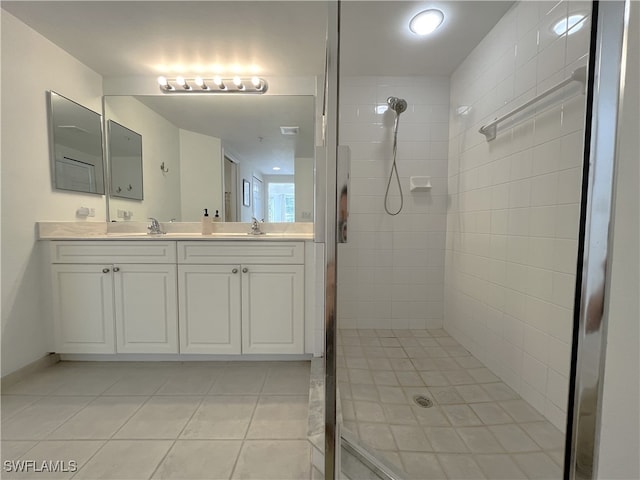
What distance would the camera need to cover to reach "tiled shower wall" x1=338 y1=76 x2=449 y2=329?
2111 mm

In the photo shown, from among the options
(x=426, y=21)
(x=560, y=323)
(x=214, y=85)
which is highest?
(x=426, y=21)

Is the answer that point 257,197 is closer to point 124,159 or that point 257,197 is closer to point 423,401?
point 124,159

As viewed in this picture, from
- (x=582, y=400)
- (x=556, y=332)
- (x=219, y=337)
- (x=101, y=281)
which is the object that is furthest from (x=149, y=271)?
(x=556, y=332)

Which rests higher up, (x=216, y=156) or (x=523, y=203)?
(x=216, y=156)

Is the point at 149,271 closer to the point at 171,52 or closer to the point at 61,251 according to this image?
the point at 61,251

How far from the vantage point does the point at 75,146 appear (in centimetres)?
190

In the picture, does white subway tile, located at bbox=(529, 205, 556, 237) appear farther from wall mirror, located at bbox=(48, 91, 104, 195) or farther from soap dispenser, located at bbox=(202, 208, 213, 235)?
wall mirror, located at bbox=(48, 91, 104, 195)

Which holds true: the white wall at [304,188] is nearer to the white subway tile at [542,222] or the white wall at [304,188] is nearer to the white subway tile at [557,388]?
the white subway tile at [542,222]

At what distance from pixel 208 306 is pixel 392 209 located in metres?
1.54

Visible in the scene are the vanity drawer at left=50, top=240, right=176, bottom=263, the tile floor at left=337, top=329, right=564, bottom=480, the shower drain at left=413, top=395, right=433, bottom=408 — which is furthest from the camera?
the vanity drawer at left=50, top=240, right=176, bottom=263

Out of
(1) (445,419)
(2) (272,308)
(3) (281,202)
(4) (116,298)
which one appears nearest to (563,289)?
(1) (445,419)

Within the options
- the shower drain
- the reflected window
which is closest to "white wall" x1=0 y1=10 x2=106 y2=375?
the reflected window

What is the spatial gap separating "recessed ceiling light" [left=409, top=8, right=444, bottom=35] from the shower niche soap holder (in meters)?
0.93

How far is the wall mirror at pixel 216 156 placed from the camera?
6.84 ft
